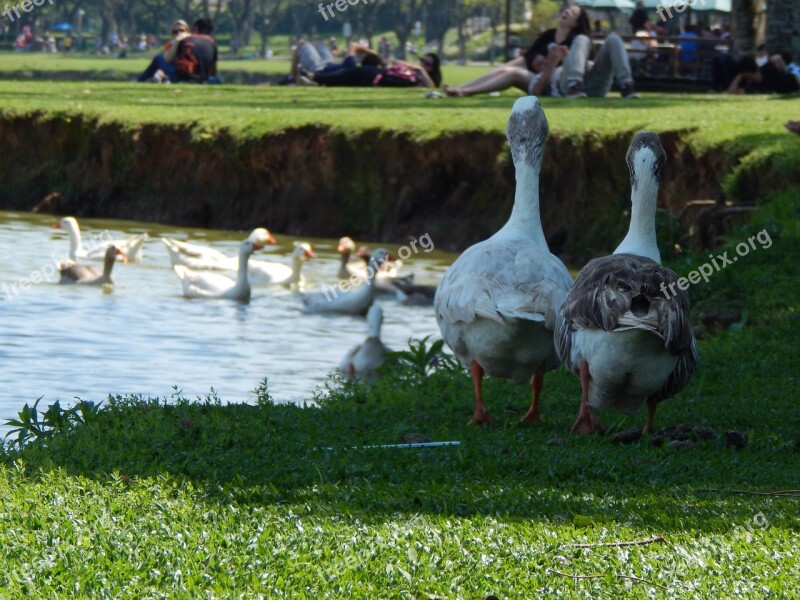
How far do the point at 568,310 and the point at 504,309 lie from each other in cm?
41

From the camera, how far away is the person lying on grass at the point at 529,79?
2358cm

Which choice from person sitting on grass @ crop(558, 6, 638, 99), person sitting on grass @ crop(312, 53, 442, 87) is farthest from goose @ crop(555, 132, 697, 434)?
person sitting on grass @ crop(312, 53, 442, 87)

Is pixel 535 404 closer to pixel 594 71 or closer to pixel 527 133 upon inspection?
pixel 527 133

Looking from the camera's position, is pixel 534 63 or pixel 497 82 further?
pixel 497 82

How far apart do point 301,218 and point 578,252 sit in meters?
4.58

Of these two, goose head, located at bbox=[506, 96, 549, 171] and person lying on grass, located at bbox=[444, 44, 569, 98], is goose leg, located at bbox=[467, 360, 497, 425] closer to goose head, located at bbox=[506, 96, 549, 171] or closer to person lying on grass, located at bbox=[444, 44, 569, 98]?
goose head, located at bbox=[506, 96, 549, 171]

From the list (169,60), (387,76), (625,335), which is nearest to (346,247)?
(625,335)

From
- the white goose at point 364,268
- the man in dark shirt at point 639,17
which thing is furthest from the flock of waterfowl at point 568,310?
the man in dark shirt at point 639,17

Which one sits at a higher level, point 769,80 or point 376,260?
point 769,80

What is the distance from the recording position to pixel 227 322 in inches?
546

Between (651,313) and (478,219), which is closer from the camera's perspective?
(651,313)

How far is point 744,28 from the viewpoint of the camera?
2678 centimetres

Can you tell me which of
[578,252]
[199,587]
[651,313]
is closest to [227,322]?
[578,252]

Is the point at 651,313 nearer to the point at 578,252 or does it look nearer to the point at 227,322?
the point at 227,322
